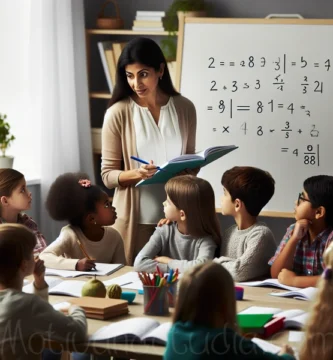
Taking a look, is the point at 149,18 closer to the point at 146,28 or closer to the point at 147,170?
the point at 146,28

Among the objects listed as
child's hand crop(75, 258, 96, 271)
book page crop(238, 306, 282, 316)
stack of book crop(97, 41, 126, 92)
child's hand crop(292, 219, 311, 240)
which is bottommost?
book page crop(238, 306, 282, 316)

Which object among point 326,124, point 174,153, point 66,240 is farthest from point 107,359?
point 326,124

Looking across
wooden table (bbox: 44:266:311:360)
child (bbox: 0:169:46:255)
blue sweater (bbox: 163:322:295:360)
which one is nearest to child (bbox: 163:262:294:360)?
blue sweater (bbox: 163:322:295:360)

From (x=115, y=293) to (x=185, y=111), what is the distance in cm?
153

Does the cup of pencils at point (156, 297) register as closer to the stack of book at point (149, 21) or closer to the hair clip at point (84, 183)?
the hair clip at point (84, 183)

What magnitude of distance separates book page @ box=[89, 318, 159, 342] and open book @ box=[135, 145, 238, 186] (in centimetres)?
121

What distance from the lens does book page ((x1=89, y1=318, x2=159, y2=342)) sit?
2197 millimetres

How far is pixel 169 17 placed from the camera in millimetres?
5328

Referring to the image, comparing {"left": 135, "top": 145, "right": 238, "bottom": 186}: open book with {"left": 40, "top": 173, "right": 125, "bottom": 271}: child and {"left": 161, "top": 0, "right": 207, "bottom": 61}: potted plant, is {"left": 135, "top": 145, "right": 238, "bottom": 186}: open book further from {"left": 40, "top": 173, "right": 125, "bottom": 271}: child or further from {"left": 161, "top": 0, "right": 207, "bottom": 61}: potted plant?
{"left": 161, "top": 0, "right": 207, "bottom": 61}: potted plant

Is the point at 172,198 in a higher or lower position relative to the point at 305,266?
higher

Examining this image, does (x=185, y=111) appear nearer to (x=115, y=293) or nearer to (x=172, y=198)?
(x=172, y=198)

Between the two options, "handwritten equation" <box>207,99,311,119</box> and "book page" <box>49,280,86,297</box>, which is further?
"handwritten equation" <box>207,99,311,119</box>

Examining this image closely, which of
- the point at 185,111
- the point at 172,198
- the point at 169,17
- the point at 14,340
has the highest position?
the point at 169,17

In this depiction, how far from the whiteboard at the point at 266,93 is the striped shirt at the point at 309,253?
1.82 metres
